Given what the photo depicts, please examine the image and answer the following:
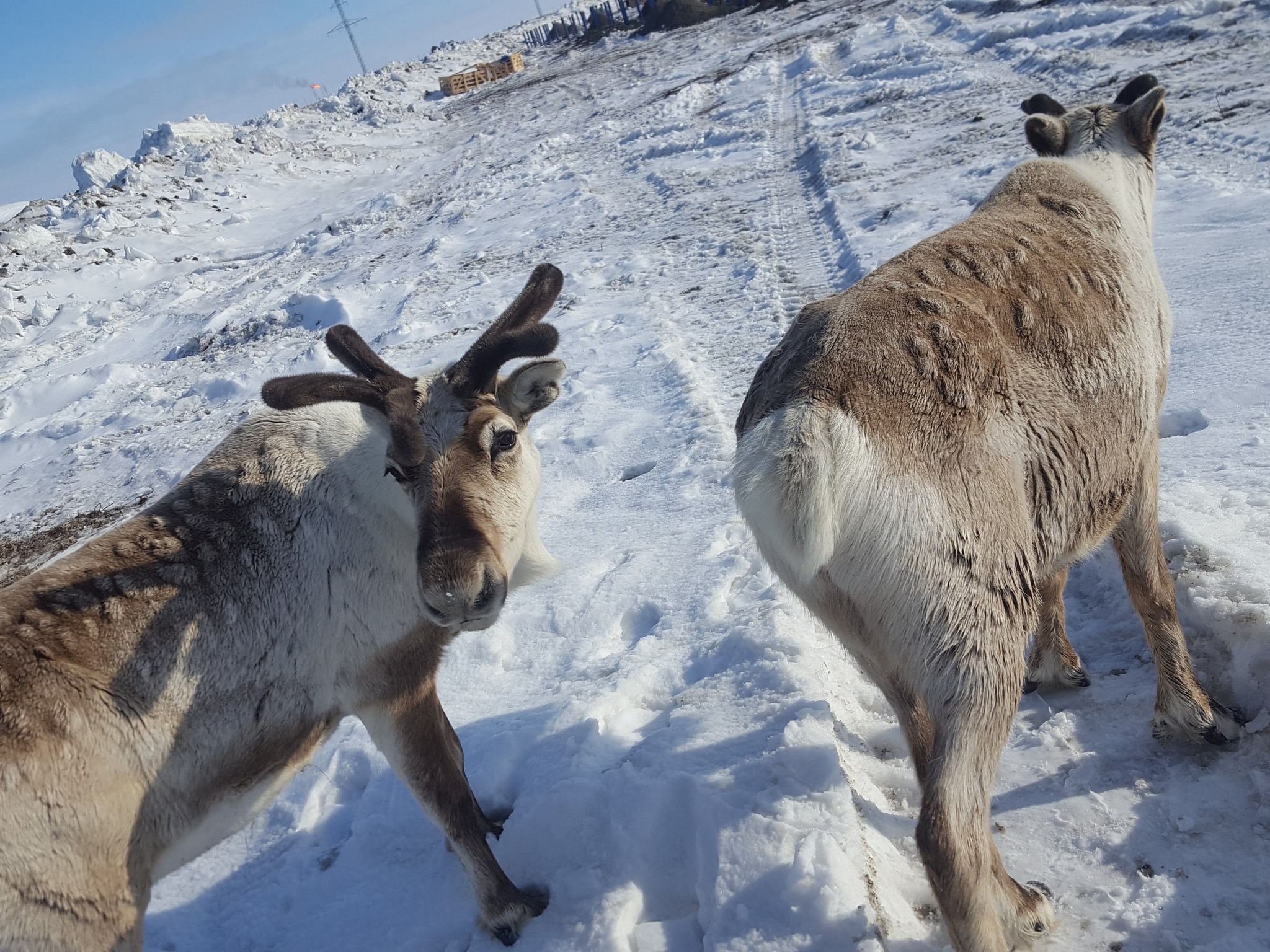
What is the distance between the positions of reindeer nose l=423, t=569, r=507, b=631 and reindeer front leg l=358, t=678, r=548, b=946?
0.76 m

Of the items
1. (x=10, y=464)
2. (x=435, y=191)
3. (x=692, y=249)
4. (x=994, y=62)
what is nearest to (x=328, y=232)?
(x=435, y=191)

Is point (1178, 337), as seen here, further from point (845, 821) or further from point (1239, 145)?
point (845, 821)

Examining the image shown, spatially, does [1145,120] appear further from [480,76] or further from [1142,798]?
[480,76]

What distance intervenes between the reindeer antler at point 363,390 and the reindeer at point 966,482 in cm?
127

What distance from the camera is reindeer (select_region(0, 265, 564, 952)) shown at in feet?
8.53

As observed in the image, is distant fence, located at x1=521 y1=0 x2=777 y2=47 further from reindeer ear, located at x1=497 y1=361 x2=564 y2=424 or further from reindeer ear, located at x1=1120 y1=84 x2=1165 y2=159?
reindeer ear, located at x1=497 y1=361 x2=564 y2=424

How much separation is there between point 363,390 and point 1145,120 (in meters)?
3.97

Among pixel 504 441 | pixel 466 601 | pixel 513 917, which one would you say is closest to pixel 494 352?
pixel 504 441

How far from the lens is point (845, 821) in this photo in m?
2.78

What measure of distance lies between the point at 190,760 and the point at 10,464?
9.59m

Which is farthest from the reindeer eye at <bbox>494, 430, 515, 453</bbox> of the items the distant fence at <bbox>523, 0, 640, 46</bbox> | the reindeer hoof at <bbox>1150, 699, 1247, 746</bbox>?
the distant fence at <bbox>523, 0, 640, 46</bbox>

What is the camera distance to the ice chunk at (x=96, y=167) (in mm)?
28000

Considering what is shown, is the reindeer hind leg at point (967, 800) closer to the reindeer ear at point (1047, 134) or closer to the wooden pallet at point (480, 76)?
the reindeer ear at point (1047, 134)

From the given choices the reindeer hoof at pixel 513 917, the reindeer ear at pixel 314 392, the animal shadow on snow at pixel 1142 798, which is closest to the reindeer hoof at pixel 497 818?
the reindeer hoof at pixel 513 917
